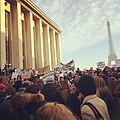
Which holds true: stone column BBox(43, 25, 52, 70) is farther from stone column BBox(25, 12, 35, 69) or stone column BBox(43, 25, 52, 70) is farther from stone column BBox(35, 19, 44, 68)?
stone column BBox(25, 12, 35, 69)

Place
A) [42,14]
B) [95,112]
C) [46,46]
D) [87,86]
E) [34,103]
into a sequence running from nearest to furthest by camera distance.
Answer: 1. [95,112]
2. [87,86]
3. [34,103]
4. [42,14]
5. [46,46]

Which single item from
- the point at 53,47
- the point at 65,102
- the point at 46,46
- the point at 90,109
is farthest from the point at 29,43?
the point at 90,109

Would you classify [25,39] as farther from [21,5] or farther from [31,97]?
[31,97]

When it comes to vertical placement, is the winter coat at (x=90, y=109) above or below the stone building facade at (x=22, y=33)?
below

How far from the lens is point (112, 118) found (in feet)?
15.1

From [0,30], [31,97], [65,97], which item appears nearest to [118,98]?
[65,97]

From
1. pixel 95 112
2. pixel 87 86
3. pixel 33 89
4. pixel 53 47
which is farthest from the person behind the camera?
pixel 53 47

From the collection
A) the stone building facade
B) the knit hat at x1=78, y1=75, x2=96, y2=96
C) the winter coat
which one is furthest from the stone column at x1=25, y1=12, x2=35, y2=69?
the winter coat

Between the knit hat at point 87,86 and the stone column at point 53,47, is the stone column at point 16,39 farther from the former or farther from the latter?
the knit hat at point 87,86

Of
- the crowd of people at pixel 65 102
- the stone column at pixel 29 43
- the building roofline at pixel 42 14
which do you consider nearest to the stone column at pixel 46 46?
the building roofline at pixel 42 14

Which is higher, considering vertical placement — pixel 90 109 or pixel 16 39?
pixel 16 39

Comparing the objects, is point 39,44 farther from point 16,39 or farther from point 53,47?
point 53,47

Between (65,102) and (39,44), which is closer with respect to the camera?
(65,102)

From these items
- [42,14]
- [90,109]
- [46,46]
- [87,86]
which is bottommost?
[90,109]
